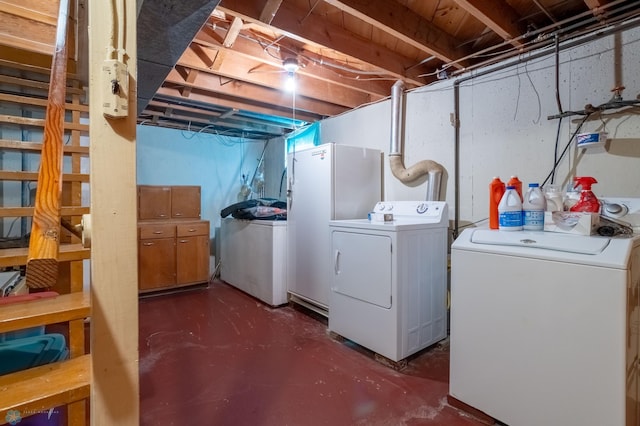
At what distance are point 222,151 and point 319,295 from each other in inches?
115

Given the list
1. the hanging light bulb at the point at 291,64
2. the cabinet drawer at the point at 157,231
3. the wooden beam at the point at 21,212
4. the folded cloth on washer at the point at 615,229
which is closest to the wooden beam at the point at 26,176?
the wooden beam at the point at 21,212

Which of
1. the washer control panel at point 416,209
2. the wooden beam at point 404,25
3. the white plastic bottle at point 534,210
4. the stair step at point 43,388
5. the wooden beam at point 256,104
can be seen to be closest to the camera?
the stair step at point 43,388

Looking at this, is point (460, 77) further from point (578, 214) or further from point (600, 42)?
point (578, 214)

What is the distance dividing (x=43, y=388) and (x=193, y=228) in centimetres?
337

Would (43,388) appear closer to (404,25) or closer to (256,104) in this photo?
(404,25)

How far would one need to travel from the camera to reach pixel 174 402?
177 cm

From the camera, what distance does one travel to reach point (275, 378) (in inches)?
79.5

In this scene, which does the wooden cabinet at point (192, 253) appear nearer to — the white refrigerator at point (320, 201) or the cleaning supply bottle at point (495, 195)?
the white refrigerator at point (320, 201)

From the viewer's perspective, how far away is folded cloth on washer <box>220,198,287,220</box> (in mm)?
3678

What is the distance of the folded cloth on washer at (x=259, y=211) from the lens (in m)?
3.68

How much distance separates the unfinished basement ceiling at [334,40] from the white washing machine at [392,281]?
1203 mm

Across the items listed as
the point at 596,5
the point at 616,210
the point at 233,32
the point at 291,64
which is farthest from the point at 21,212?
the point at 596,5

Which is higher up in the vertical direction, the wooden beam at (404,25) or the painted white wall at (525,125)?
the wooden beam at (404,25)

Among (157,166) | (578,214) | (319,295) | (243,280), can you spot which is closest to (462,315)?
(578,214)
